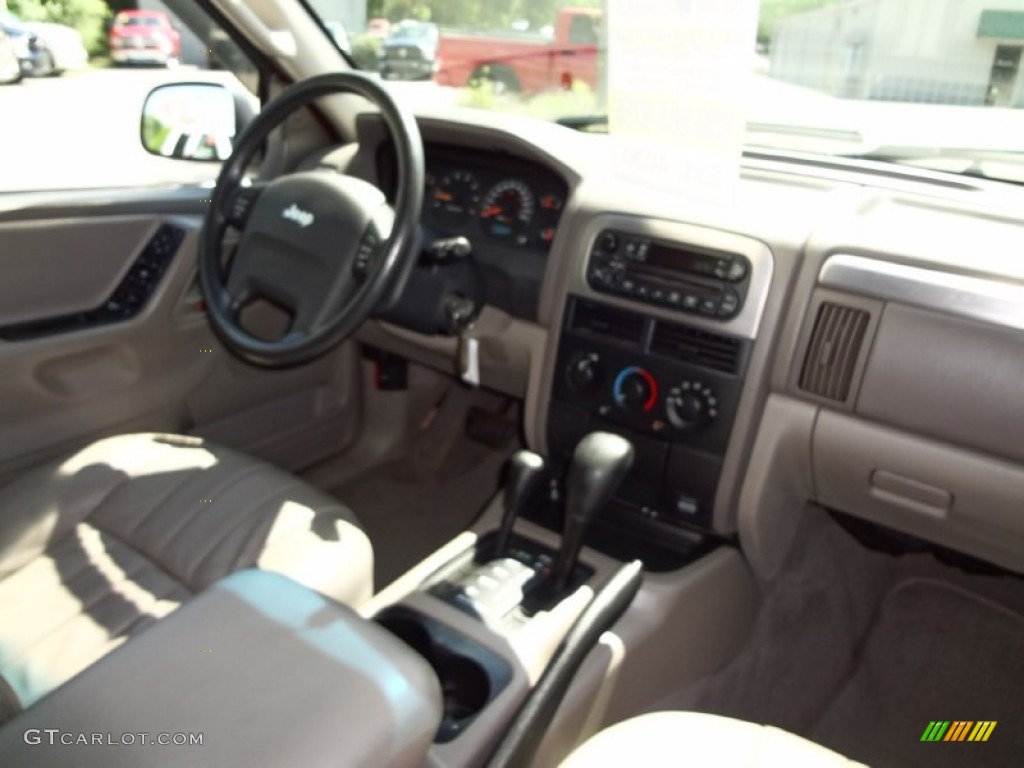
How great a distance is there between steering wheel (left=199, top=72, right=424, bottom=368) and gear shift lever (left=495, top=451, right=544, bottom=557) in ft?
1.30

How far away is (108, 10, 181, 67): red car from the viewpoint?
2055 mm

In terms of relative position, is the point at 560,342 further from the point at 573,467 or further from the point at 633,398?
the point at 573,467

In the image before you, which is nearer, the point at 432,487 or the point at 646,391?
the point at 646,391

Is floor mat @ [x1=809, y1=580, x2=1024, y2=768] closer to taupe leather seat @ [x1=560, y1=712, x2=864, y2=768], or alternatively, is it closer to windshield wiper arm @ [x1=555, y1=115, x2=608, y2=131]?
taupe leather seat @ [x1=560, y1=712, x2=864, y2=768]

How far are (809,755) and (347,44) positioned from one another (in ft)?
6.20

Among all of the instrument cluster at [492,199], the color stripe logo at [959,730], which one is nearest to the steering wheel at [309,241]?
the instrument cluster at [492,199]

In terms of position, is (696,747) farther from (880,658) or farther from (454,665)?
(880,658)

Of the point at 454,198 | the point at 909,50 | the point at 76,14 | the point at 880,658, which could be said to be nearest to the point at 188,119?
the point at 76,14

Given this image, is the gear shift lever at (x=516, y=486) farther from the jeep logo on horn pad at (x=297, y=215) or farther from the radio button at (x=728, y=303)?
the jeep logo on horn pad at (x=297, y=215)

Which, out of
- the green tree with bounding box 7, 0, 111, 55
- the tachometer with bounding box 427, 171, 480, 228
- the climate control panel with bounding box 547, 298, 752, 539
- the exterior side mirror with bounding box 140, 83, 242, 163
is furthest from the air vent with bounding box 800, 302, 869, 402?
the green tree with bounding box 7, 0, 111, 55

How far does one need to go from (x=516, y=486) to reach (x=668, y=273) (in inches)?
18.5

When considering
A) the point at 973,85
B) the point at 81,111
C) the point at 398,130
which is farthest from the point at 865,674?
the point at 81,111

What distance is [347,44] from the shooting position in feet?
7.19

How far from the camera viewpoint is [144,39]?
211 centimetres
